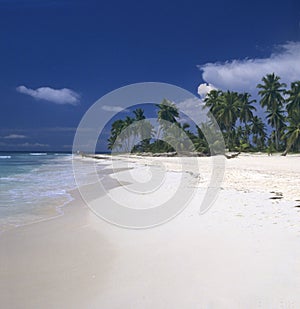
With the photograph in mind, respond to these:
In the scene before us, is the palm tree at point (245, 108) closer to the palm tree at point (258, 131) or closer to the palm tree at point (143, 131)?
the palm tree at point (258, 131)

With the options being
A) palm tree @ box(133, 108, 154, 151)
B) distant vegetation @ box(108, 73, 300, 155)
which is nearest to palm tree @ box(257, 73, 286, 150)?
distant vegetation @ box(108, 73, 300, 155)

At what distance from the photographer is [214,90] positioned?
5641cm

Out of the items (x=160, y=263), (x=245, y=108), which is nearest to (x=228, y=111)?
(x=245, y=108)

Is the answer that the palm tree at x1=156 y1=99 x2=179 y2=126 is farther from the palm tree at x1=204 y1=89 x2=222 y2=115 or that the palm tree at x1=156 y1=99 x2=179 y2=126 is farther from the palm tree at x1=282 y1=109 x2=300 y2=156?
the palm tree at x1=282 y1=109 x2=300 y2=156

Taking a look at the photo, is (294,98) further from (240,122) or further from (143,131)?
(143,131)

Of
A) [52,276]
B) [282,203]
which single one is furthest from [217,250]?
[282,203]

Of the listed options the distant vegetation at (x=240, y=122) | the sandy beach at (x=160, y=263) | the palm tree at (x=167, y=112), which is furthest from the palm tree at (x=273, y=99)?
the sandy beach at (x=160, y=263)

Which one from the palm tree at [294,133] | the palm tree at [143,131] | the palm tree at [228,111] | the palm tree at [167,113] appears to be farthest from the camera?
the palm tree at [143,131]

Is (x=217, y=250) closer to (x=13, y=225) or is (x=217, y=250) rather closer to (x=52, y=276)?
(x=52, y=276)

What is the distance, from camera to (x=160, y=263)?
11.3ft

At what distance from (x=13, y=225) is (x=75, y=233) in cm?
162

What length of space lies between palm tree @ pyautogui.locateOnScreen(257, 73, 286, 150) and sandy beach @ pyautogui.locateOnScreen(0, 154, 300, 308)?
45028 millimetres

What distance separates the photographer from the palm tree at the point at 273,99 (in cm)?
4612

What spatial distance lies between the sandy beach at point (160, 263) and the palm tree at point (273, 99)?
45.0 m
